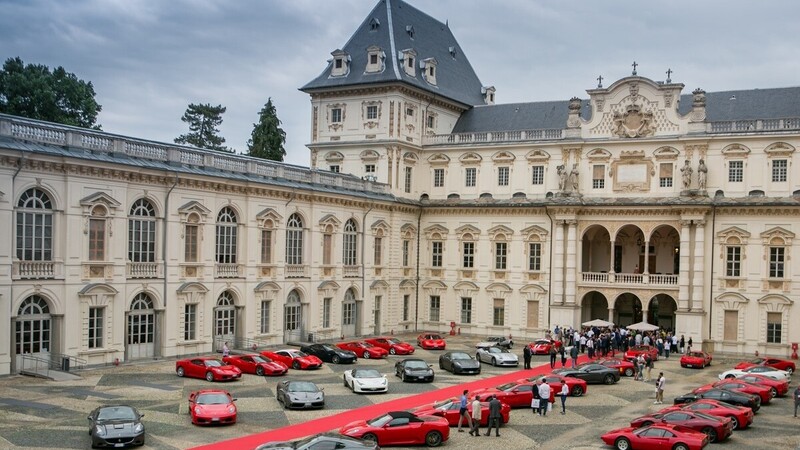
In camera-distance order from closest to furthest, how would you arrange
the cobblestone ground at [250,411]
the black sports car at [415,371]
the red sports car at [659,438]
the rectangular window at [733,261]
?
the red sports car at [659,438] < the cobblestone ground at [250,411] < the black sports car at [415,371] < the rectangular window at [733,261]

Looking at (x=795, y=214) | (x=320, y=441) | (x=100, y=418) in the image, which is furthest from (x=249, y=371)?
(x=795, y=214)

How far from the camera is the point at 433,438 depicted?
28.2 m

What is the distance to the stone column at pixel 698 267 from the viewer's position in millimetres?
58188

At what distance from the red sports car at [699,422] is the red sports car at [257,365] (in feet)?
63.6

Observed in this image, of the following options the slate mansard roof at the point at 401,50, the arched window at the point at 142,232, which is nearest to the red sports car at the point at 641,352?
the slate mansard roof at the point at 401,50

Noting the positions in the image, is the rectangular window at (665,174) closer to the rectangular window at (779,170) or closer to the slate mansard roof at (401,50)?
the rectangular window at (779,170)

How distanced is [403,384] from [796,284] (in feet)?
103

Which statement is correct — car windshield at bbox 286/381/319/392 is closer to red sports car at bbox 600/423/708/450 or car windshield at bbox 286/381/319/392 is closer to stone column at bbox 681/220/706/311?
red sports car at bbox 600/423/708/450

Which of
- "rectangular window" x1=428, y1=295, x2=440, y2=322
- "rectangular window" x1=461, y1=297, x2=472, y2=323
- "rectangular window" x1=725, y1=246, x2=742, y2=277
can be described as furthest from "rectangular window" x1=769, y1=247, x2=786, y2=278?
"rectangular window" x1=428, y1=295, x2=440, y2=322

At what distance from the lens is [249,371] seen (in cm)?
4209

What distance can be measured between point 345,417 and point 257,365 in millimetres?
10781

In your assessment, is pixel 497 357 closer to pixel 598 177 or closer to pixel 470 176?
pixel 598 177

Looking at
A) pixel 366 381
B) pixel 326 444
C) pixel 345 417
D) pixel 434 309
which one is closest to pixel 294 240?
pixel 434 309

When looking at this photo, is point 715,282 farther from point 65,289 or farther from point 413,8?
point 65,289
